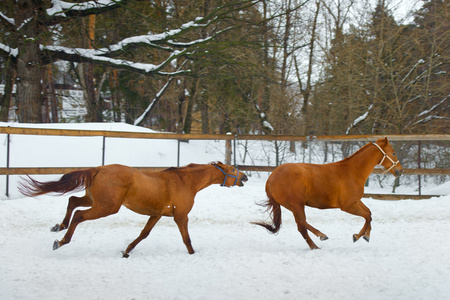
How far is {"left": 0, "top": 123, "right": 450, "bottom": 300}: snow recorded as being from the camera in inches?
144

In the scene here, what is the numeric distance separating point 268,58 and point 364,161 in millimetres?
12766

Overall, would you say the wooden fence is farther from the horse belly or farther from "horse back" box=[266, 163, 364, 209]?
"horse back" box=[266, 163, 364, 209]

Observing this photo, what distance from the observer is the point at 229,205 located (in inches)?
333

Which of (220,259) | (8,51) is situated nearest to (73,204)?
(220,259)

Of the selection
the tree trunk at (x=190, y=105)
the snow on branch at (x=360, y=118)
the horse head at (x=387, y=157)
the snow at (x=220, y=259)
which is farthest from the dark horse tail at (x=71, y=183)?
the tree trunk at (x=190, y=105)

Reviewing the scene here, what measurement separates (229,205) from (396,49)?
30.7 ft

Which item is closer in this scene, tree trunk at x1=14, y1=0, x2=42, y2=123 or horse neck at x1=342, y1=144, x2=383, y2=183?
horse neck at x1=342, y1=144, x2=383, y2=183

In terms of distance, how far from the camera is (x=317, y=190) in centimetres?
554

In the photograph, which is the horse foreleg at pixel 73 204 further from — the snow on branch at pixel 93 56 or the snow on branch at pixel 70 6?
the snow on branch at pixel 93 56

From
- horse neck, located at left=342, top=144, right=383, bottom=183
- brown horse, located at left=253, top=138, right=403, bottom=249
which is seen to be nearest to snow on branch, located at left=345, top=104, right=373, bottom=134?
horse neck, located at left=342, top=144, right=383, bottom=183

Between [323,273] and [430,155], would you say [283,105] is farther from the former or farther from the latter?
[323,273]

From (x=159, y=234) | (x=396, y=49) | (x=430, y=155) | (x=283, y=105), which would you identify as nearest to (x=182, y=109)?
(x=283, y=105)

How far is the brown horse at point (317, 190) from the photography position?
543 centimetres

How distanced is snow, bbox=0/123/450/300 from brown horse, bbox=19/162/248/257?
0.46m
